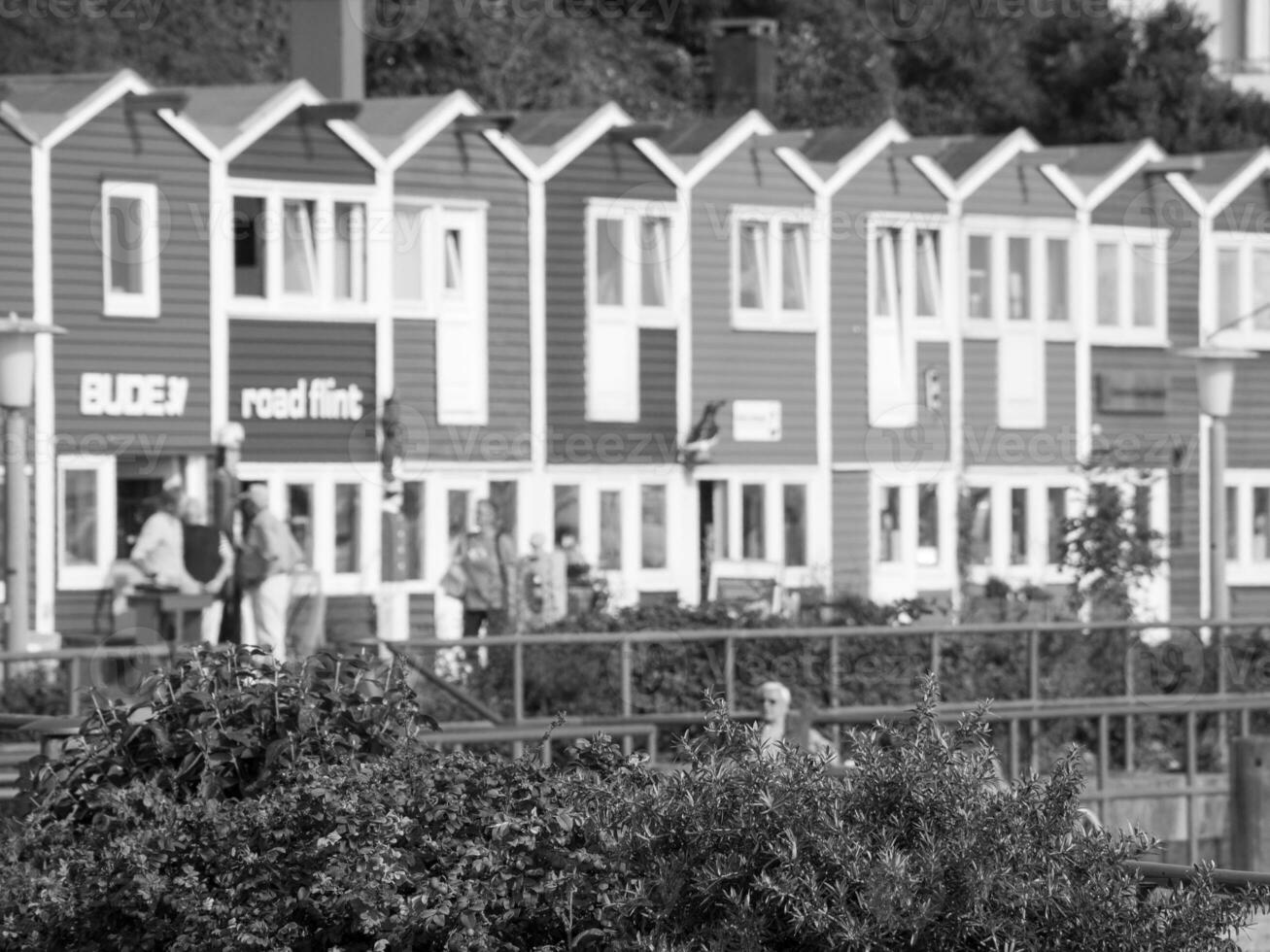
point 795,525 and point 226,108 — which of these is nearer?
point 226,108

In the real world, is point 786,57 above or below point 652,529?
above

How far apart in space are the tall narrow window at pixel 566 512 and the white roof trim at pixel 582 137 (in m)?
3.43

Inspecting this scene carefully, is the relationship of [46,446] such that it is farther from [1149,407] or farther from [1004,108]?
[1004,108]

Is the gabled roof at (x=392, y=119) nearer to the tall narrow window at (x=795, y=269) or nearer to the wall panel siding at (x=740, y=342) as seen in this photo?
the wall panel siding at (x=740, y=342)

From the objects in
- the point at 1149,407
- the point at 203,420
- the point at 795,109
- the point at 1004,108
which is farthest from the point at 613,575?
the point at 1004,108

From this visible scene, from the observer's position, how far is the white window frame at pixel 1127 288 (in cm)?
3512

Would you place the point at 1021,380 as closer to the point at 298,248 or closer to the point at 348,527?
the point at 348,527

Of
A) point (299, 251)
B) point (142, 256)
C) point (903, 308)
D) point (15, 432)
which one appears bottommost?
point (15, 432)

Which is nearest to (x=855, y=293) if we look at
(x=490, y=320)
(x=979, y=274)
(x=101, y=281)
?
(x=979, y=274)

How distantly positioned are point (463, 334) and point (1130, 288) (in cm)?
995

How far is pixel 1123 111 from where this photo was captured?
5016 cm

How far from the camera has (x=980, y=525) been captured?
33812mm

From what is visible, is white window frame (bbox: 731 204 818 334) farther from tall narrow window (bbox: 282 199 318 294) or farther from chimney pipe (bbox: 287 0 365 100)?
tall narrow window (bbox: 282 199 318 294)

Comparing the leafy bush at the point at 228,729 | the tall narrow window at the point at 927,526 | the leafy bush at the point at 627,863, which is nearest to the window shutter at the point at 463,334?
the tall narrow window at the point at 927,526
